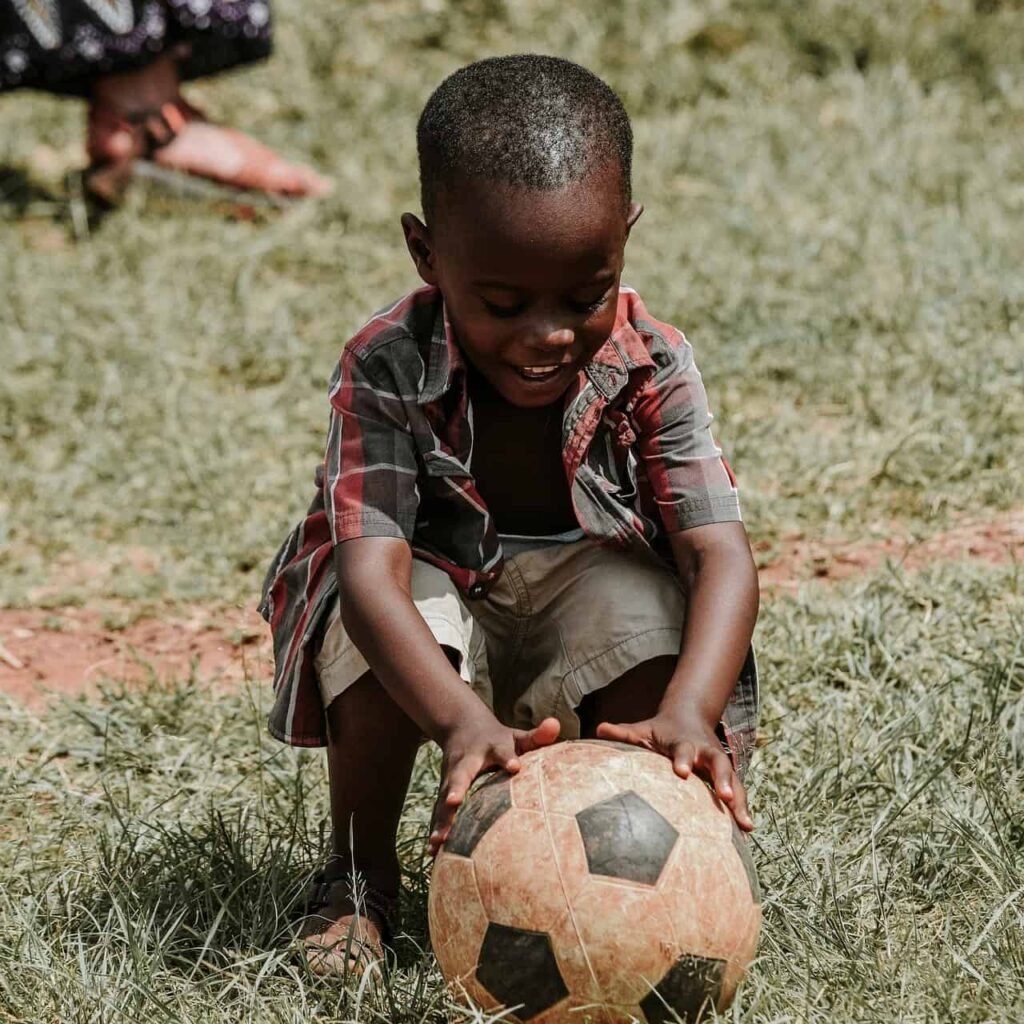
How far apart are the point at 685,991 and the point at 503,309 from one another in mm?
1063

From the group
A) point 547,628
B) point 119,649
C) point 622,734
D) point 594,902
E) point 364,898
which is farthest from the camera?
point 119,649

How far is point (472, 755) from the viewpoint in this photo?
247cm

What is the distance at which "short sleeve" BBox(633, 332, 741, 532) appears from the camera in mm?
2861

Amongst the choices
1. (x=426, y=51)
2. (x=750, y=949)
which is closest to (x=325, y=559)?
(x=750, y=949)

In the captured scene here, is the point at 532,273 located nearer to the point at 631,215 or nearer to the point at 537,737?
the point at 631,215

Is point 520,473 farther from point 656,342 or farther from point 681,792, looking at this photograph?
point 681,792

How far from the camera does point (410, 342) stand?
2859 mm

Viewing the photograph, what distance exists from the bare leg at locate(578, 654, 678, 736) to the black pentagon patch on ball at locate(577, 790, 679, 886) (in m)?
0.50

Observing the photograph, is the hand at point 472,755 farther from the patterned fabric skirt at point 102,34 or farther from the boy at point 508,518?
the patterned fabric skirt at point 102,34

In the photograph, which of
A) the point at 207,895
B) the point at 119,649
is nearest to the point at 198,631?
the point at 119,649

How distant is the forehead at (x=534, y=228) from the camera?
256 centimetres

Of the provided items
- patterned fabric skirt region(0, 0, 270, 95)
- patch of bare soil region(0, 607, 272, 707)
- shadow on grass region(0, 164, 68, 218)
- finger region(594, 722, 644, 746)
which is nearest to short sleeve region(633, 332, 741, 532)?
finger region(594, 722, 644, 746)

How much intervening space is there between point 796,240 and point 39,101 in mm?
3981

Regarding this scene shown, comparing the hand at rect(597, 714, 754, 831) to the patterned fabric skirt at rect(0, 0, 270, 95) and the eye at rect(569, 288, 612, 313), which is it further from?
the patterned fabric skirt at rect(0, 0, 270, 95)
